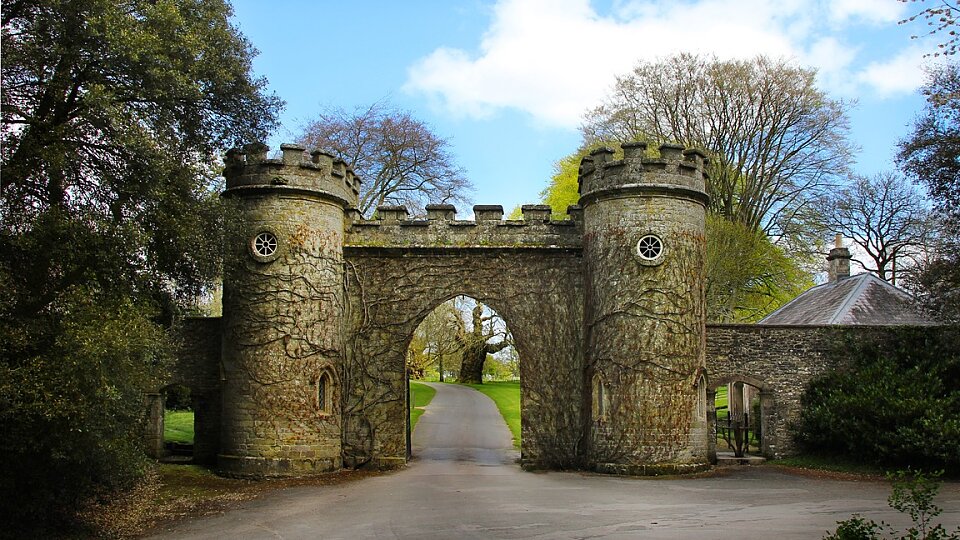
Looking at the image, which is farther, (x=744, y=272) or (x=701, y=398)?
(x=744, y=272)

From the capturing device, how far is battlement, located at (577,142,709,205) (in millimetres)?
17141

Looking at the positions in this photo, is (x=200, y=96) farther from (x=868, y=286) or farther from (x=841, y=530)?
(x=868, y=286)

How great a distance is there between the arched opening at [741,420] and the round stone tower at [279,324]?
27.8 ft

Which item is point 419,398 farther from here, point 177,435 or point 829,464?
point 829,464

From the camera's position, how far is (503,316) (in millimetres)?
18156

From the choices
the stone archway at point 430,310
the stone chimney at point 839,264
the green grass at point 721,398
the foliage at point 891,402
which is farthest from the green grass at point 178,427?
the green grass at point 721,398

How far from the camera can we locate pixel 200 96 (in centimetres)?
1356

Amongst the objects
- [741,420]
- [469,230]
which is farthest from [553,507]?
[741,420]

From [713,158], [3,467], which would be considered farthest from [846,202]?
[3,467]

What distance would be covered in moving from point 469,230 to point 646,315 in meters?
4.30

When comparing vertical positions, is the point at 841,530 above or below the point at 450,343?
below

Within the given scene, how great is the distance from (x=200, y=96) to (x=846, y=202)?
27.0 meters

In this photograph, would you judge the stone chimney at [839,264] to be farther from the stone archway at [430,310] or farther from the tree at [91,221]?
the tree at [91,221]

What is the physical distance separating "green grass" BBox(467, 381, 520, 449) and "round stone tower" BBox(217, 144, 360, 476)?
285 inches
